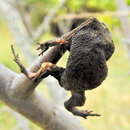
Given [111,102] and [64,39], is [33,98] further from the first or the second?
[111,102]

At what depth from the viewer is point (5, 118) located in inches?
222

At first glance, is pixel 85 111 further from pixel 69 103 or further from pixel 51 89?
pixel 51 89

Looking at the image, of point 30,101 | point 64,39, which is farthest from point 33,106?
point 64,39

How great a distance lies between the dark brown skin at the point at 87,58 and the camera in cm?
75

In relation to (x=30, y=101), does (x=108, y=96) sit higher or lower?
lower

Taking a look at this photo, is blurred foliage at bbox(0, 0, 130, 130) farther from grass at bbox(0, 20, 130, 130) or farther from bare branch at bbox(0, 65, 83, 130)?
bare branch at bbox(0, 65, 83, 130)

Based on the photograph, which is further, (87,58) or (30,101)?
(30,101)

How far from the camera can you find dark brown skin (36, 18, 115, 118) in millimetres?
750

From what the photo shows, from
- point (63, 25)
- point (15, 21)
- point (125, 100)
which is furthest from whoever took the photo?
point (125, 100)

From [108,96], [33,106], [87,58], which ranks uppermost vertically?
[87,58]

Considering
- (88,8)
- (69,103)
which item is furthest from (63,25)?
(69,103)

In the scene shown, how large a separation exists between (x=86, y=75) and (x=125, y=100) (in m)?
5.32

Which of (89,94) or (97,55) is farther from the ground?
(97,55)

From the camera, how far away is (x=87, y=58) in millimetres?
747
